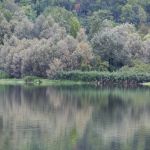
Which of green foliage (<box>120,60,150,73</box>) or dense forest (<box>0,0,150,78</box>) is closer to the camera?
green foliage (<box>120,60,150,73</box>)

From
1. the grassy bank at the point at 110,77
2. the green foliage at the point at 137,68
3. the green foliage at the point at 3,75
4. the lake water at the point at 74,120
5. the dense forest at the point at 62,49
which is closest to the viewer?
the lake water at the point at 74,120

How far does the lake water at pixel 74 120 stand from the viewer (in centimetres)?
3509

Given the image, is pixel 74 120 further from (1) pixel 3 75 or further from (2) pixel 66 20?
(2) pixel 66 20

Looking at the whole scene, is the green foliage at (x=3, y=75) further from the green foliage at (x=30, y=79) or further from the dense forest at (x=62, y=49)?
the green foliage at (x=30, y=79)

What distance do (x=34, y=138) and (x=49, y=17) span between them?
7330 centimetres

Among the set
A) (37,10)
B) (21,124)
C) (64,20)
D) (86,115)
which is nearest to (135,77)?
(64,20)

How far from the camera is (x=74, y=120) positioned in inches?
1826

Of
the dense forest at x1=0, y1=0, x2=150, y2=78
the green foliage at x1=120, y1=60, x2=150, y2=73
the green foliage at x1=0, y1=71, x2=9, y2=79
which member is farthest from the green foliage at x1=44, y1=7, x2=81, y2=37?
the green foliage at x1=120, y1=60, x2=150, y2=73

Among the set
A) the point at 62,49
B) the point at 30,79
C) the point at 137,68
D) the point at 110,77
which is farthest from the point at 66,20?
the point at 110,77

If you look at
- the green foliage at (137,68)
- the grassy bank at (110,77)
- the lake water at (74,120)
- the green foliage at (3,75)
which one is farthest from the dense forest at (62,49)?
the lake water at (74,120)

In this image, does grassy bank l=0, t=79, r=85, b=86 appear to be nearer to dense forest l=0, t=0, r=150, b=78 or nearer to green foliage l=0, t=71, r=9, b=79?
dense forest l=0, t=0, r=150, b=78

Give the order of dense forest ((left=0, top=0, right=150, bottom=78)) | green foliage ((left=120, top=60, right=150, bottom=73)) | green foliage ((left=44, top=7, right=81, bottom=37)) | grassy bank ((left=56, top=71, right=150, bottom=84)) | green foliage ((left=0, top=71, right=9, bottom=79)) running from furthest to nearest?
1. green foliage ((left=44, top=7, right=81, bottom=37))
2. green foliage ((left=0, top=71, right=9, bottom=79))
3. dense forest ((left=0, top=0, right=150, bottom=78))
4. green foliage ((left=120, top=60, right=150, bottom=73))
5. grassy bank ((left=56, top=71, right=150, bottom=84))

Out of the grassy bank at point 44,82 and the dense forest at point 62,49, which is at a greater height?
the dense forest at point 62,49

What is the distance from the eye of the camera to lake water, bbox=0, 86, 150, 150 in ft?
115
